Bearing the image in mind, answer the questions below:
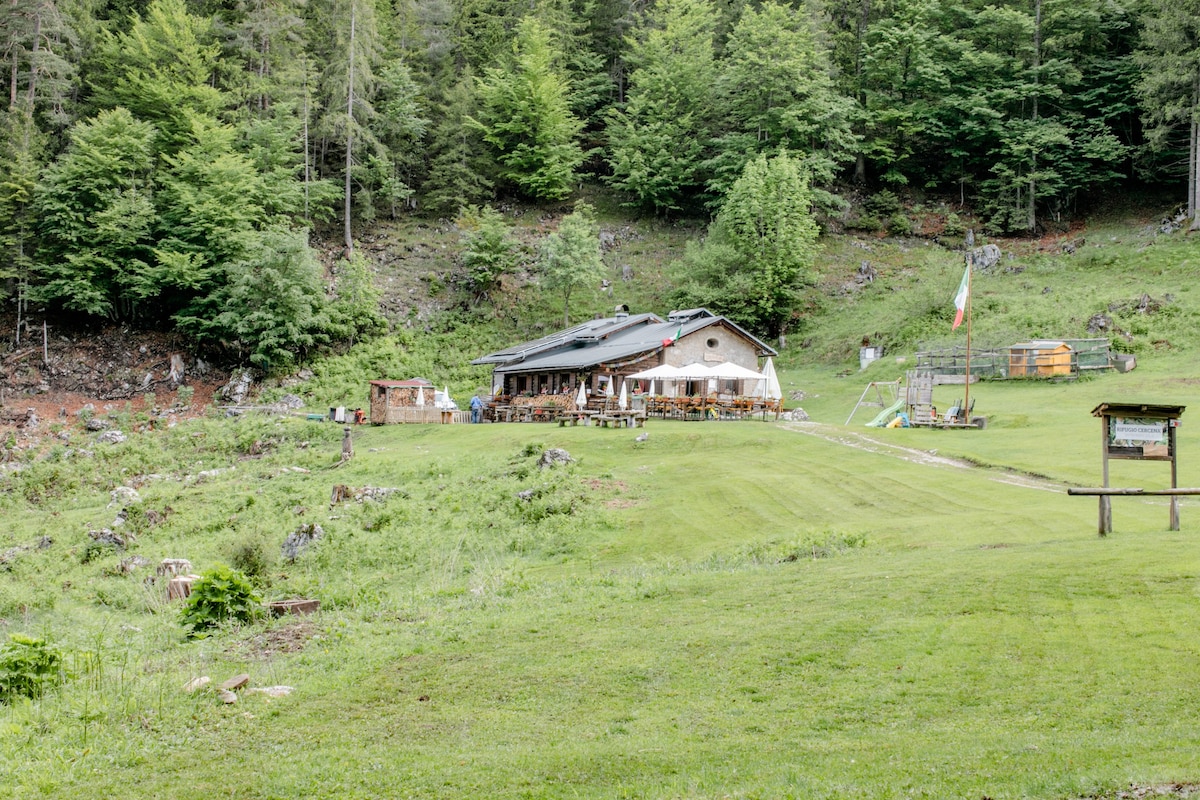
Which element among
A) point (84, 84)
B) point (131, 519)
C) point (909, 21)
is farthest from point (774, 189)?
point (84, 84)

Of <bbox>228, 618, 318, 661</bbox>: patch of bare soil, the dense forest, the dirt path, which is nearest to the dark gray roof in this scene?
the dense forest

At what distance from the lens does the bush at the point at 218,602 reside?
12.4m

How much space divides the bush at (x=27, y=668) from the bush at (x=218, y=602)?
2.44m

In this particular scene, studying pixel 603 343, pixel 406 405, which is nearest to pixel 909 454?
pixel 603 343

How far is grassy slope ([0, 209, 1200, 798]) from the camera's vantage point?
6.43 m

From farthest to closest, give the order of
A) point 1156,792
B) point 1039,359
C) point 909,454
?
point 1039,359, point 909,454, point 1156,792

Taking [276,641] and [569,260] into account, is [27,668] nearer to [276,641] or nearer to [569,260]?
[276,641]

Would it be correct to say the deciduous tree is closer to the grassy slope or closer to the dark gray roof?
the dark gray roof

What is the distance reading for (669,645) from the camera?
30.9 feet

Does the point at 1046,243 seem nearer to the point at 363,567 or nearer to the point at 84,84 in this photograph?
the point at 363,567

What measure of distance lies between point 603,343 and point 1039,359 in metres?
19.7

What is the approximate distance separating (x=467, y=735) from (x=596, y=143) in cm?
6903

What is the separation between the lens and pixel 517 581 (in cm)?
1449

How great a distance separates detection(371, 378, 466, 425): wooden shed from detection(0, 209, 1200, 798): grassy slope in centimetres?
1714
